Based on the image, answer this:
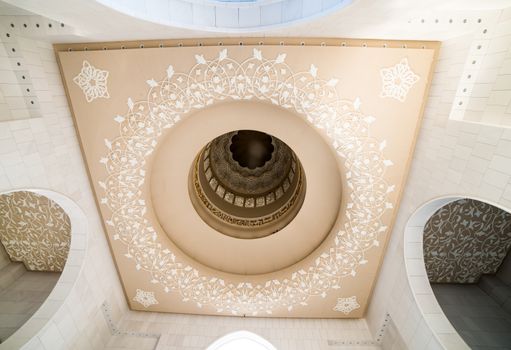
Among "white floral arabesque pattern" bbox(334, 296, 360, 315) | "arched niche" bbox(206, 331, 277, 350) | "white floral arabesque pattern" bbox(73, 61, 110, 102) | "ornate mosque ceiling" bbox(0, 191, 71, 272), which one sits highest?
"white floral arabesque pattern" bbox(73, 61, 110, 102)

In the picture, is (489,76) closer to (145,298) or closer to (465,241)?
(465,241)

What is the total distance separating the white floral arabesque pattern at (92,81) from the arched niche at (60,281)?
99cm

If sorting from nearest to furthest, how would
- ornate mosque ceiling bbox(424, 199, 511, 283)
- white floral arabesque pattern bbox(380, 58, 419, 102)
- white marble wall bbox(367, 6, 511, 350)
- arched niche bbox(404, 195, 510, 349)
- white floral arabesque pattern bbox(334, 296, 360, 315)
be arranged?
1. white marble wall bbox(367, 6, 511, 350)
2. white floral arabesque pattern bbox(380, 58, 419, 102)
3. arched niche bbox(404, 195, 510, 349)
4. ornate mosque ceiling bbox(424, 199, 511, 283)
5. white floral arabesque pattern bbox(334, 296, 360, 315)

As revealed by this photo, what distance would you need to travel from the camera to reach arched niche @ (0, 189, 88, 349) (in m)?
2.37

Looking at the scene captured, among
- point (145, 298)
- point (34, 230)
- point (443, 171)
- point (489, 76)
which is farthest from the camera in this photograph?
point (34, 230)

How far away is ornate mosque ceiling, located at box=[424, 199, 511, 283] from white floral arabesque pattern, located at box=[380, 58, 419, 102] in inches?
72.6

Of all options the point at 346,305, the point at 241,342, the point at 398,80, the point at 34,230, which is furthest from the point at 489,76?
the point at 34,230

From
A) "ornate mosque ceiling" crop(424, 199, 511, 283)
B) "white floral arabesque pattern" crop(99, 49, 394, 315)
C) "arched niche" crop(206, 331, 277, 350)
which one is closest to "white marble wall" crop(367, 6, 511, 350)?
"white floral arabesque pattern" crop(99, 49, 394, 315)

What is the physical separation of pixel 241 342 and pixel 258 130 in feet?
9.18

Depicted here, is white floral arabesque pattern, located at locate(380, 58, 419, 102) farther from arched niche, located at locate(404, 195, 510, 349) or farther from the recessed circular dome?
the recessed circular dome

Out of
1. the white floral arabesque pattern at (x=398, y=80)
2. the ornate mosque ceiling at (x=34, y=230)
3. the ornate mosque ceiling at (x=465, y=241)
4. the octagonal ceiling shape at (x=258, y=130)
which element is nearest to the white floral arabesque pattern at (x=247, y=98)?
the octagonal ceiling shape at (x=258, y=130)

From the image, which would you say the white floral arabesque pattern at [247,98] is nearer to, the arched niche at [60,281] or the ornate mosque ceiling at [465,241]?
the arched niche at [60,281]

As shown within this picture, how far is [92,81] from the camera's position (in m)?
2.43

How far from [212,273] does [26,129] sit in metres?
2.46
